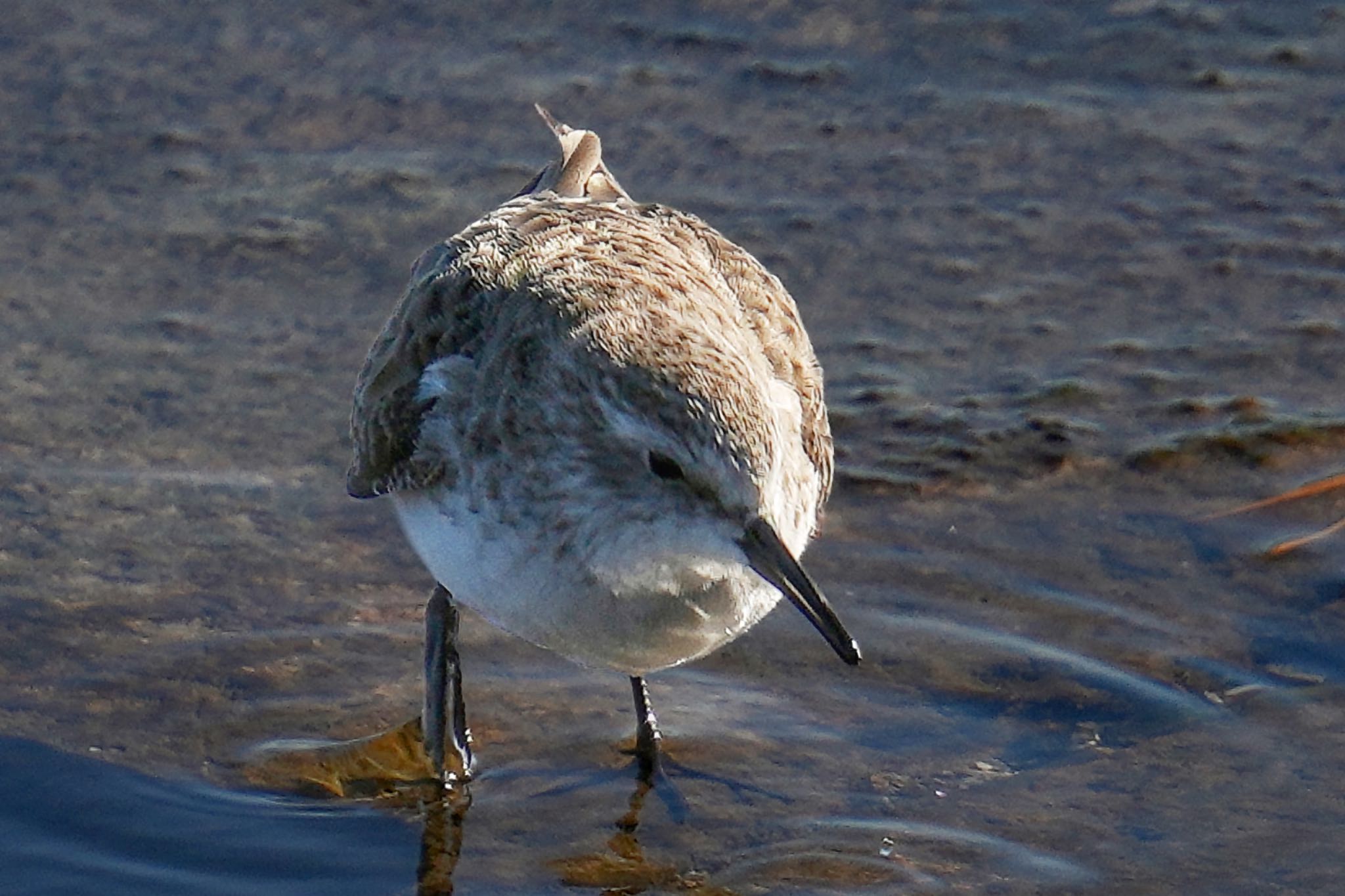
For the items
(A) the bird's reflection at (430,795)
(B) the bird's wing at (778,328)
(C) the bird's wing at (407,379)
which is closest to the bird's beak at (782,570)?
(B) the bird's wing at (778,328)

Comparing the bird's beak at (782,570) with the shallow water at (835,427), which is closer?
the bird's beak at (782,570)

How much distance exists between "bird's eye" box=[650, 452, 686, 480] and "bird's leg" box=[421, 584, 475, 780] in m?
1.68

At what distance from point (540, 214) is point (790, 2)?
530 centimetres

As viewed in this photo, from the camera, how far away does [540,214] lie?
6.73 m

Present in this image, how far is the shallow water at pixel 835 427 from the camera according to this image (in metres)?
6.48

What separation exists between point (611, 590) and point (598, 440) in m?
0.42

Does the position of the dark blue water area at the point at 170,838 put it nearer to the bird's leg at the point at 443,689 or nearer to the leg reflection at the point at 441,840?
the leg reflection at the point at 441,840

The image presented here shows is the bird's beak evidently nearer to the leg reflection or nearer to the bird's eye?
the bird's eye

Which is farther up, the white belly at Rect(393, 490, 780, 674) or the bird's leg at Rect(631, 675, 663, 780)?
the white belly at Rect(393, 490, 780, 674)

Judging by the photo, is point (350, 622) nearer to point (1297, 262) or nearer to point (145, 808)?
point (145, 808)

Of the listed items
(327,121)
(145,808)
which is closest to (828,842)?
(145,808)

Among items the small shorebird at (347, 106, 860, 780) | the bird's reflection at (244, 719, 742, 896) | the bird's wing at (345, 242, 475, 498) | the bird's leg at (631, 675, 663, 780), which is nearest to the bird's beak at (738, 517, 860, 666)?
the small shorebird at (347, 106, 860, 780)

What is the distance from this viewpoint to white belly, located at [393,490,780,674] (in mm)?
5375

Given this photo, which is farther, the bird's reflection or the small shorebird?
the bird's reflection
